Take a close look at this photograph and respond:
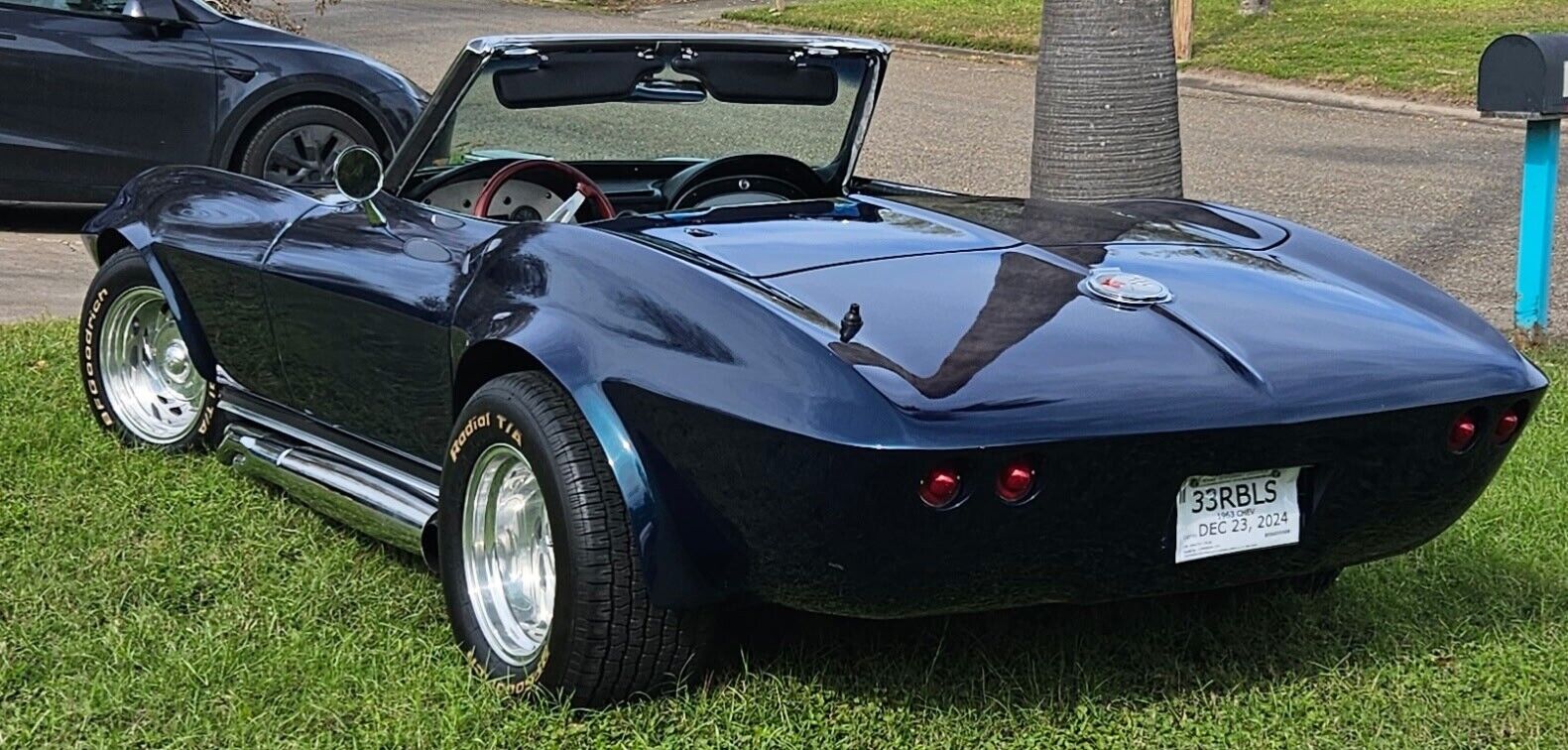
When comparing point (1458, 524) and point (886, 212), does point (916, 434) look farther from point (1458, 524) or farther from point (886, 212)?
point (1458, 524)

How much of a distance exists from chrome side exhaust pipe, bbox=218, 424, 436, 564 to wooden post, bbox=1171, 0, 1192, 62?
52.7 ft

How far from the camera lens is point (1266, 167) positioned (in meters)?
13.2

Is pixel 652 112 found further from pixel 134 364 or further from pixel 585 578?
pixel 134 364

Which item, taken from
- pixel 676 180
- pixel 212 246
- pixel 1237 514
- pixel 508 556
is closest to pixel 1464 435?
pixel 1237 514

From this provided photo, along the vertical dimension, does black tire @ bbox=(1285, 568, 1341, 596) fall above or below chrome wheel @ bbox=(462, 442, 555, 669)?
below

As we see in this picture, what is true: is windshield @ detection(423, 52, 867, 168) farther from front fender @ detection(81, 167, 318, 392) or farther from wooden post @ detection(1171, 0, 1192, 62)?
wooden post @ detection(1171, 0, 1192, 62)

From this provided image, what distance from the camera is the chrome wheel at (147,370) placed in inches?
210

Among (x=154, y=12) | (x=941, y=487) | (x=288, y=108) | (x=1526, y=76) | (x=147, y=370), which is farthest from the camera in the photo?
(x=288, y=108)

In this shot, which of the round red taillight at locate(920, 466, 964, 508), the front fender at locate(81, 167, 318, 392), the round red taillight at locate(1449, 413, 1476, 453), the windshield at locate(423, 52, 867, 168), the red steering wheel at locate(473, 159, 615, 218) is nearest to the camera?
the round red taillight at locate(920, 466, 964, 508)

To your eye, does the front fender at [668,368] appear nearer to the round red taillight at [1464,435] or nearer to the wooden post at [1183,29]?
the round red taillight at [1464,435]

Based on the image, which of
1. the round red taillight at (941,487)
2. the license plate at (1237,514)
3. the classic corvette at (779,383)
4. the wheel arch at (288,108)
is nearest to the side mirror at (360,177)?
Result: the classic corvette at (779,383)

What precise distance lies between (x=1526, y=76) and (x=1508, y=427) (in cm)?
341

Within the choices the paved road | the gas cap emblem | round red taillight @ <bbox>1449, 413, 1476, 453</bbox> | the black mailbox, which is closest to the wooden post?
the paved road

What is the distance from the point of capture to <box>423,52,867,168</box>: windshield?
4.44 meters
